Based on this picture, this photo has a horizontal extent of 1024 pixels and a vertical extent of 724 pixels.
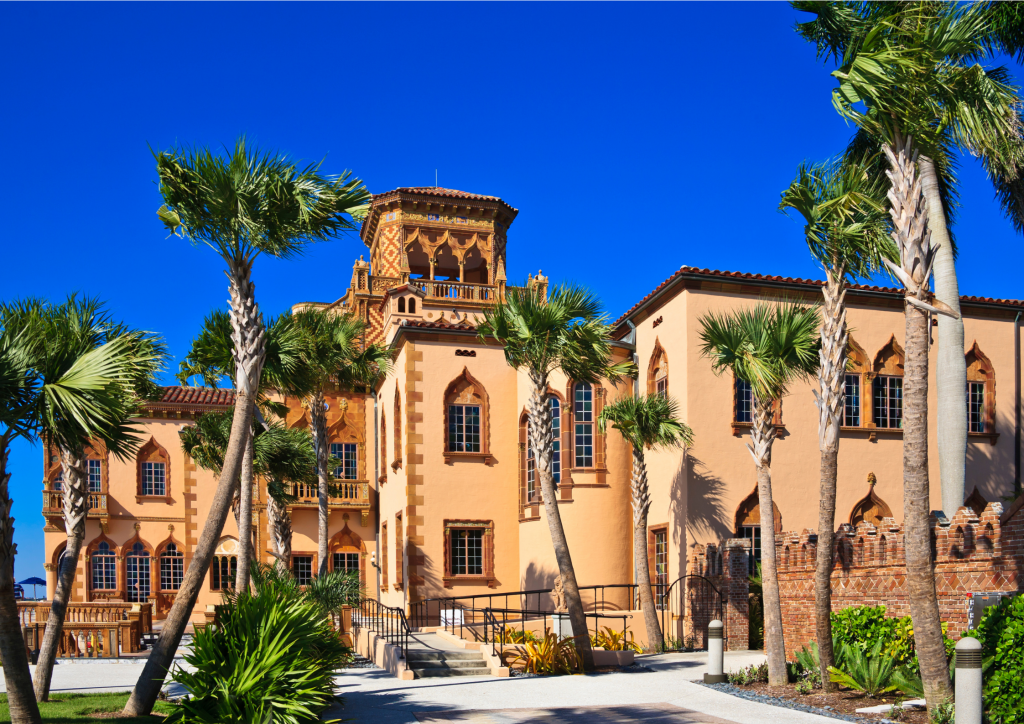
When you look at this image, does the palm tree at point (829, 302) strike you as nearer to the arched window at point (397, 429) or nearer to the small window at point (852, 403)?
the small window at point (852, 403)

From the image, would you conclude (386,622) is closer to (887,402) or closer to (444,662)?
(444,662)

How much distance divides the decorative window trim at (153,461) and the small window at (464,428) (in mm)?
14143

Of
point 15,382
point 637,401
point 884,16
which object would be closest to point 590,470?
point 637,401

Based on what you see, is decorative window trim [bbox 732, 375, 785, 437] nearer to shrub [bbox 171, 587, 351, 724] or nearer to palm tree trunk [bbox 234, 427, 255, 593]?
palm tree trunk [bbox 234, 427, 255, 593]

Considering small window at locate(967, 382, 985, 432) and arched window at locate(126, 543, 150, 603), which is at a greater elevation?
small window at locate(967, 382, 985, 432)

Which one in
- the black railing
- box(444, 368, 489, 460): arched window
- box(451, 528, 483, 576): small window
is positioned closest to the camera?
the black railing

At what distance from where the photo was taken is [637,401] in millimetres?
21203

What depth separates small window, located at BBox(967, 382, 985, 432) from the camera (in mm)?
25078

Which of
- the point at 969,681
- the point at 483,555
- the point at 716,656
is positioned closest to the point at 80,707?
the point at 716,656

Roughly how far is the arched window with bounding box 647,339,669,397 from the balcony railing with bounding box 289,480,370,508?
1356 cm

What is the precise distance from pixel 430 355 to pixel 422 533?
4934mm

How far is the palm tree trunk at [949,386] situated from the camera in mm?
18219

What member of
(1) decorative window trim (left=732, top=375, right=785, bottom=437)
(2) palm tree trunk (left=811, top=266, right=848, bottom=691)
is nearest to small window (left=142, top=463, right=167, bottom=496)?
(1) decorative window trim (left=732, top=375, right=785, bottom=437)

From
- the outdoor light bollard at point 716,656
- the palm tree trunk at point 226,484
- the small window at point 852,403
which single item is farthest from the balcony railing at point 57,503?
the small window at point 852,403
